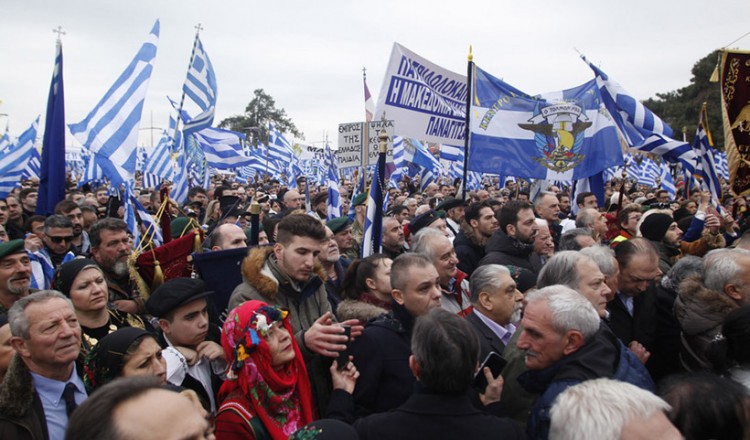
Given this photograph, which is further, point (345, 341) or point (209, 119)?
point (209, 119)

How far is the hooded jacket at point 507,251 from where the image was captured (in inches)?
223

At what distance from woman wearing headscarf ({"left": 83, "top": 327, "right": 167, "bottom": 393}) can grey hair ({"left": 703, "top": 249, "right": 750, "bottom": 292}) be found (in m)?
3.81

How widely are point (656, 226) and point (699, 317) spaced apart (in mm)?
2659

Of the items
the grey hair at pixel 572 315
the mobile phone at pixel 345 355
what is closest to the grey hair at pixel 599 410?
the grey hair at pixel 572 315

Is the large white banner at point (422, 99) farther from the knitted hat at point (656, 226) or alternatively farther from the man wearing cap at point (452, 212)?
the knitted hat at point (656, 226)

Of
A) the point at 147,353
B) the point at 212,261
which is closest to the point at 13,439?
the point at 147,353

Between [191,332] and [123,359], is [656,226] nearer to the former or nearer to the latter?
[191,332]

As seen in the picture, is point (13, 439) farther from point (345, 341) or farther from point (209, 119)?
point (209, 119)

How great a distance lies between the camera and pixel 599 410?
6.20ft

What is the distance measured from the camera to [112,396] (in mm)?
1626

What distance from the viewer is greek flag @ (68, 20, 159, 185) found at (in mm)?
6102

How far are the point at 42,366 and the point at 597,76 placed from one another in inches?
305

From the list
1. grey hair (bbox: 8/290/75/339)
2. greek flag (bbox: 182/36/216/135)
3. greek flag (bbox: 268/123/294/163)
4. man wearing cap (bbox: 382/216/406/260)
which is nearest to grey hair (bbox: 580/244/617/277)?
man wearing cap (bbox: 382/216/406/260)

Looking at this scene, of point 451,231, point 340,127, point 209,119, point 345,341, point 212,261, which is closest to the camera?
point 345,341
